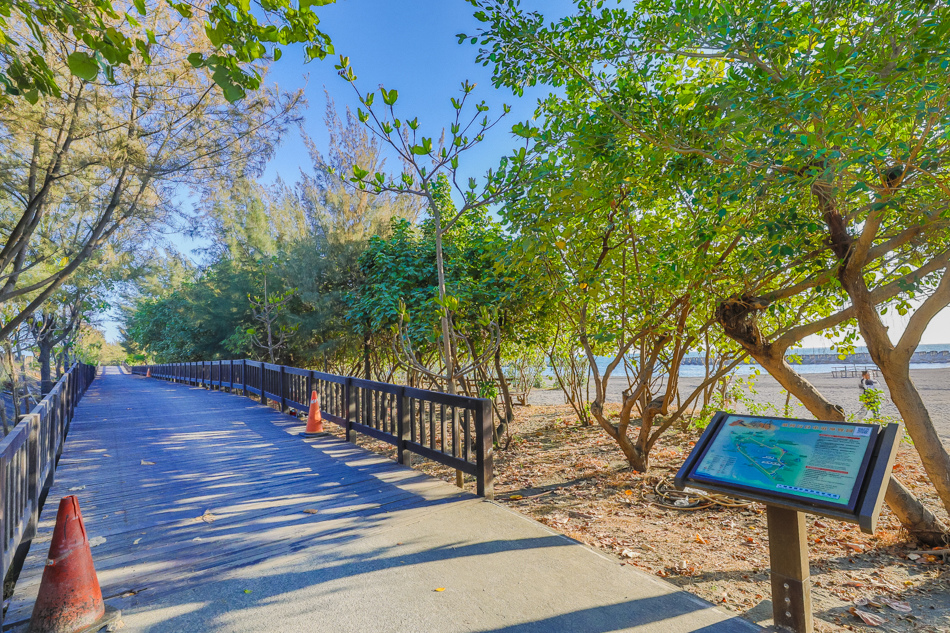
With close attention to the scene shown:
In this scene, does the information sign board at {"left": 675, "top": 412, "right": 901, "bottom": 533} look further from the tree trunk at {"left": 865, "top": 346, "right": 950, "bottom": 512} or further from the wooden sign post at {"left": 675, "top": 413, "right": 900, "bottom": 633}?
the tree trunk at {"left": 865, "top": 346, "right": 950, "bottom": 512}

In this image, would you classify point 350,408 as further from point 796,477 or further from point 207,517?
point 796,477

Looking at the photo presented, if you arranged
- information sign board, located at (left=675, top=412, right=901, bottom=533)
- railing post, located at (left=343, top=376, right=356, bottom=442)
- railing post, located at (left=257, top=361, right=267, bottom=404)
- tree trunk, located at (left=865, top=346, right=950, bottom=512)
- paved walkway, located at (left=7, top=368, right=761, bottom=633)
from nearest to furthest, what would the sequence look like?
information sign board, located at (left=675, top=412, right=901, bottom=533)
paved walkway, located at (left=7, top=368, right=761, bottom=633)
tree trunk, located at (left=865, top=346, right=950, bottom=512)
railing post, located at (left=343, top=376, right=356, bottom=442)
railing post, located at (left=257, top=361, right=267, bottom=404)

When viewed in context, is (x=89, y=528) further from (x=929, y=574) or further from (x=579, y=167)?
(x=929, y=574)

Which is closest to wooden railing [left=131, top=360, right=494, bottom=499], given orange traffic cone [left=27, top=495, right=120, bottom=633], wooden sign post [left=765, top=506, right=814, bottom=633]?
wooden sign post [left=765, top=506, right=814, bottom=633]

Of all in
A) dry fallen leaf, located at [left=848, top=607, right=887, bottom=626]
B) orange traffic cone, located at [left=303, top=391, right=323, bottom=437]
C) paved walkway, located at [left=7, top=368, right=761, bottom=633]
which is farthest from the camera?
orange traffic cone, located at [left=303, top=391, right=323, bottom=437]

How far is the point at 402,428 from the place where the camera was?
227 inches

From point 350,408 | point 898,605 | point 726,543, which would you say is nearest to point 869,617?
point 898,605

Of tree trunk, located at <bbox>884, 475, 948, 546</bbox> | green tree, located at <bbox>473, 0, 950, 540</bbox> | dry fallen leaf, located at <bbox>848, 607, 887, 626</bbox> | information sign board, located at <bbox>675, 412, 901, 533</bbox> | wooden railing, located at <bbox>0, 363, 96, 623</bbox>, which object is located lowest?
dry fallen leaf, located at <bbox>848, 607, 887, 626</bbox>

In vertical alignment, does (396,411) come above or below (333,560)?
above

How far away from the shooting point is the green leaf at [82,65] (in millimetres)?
2723

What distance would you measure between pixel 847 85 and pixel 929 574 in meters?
3.52

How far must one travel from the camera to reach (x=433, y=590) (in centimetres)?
291

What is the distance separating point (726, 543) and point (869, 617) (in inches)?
51.6

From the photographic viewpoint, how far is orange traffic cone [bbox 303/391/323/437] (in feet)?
25.5
